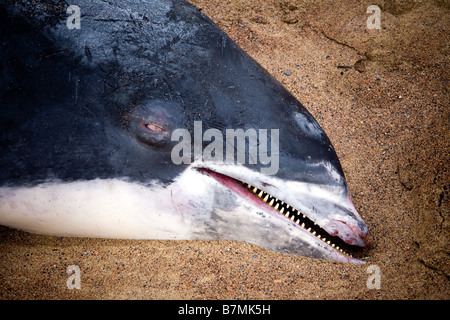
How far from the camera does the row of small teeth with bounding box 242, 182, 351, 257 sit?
189cm

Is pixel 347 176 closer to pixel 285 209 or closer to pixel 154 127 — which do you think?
pixel 285 209

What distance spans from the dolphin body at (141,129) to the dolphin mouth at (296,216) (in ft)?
0.03

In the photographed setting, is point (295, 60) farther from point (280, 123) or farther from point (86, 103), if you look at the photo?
point (86, 103)

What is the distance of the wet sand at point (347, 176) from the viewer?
1.99m

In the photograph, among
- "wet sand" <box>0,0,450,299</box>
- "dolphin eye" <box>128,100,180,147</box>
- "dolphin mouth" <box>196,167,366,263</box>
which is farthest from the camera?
"wet sand" <box>0,0,450,299</box>

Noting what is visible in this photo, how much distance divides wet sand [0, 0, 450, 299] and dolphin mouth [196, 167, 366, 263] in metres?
0.08

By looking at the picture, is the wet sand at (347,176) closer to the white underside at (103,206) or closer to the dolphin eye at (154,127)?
the white underside at (103,206)

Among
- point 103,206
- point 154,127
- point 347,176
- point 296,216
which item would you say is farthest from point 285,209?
point 103,206

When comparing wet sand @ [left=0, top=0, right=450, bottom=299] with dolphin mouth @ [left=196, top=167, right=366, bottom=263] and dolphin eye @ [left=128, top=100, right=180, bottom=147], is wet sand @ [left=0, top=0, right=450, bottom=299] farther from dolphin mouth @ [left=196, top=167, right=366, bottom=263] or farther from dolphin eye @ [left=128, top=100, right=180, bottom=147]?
dolphin eye @ [left=128, top=100, right=180, bottom=147]

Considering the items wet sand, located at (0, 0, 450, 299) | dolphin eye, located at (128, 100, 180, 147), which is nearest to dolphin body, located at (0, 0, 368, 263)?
dolphin eye, located at (128, 100, 180, 147)

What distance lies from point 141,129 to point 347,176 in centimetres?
149

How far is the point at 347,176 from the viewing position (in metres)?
2.47

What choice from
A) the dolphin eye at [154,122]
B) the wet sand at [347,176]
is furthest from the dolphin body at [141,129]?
the wet sand at [347,176]

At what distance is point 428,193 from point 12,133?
2.44 metres
